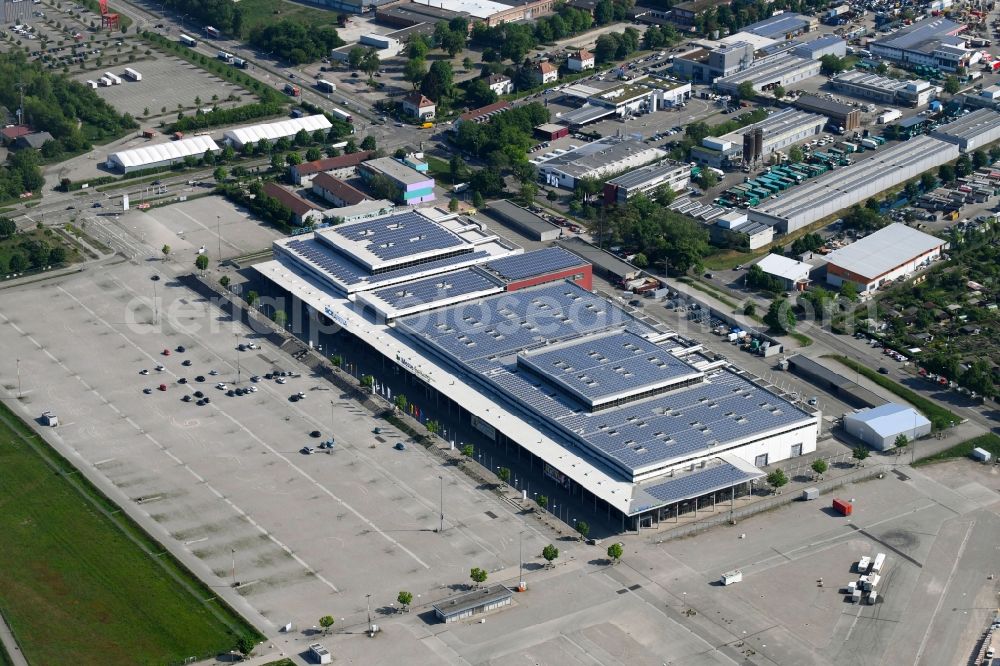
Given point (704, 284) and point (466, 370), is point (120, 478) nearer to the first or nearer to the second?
point (466, 370)

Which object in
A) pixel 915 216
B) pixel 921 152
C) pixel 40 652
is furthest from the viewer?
pixel 921 152

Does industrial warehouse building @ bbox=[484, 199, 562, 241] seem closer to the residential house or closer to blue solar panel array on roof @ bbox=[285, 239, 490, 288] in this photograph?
blue solar panel array on roof @ bbox=[285, 239, 490, 288]

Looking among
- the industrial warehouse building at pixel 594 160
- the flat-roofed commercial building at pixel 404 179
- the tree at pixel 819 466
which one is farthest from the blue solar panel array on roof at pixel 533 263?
the tree at pixel 819 466

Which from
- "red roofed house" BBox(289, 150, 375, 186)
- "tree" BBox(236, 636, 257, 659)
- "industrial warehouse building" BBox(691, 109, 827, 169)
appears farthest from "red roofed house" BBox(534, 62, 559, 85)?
"tree" BBox(236, 636, 257, 659)

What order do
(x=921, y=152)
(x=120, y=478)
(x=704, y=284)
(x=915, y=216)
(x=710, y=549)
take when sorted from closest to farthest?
Answer: 1. (x=710, y=549)
2. (x=120, y=478)
3. (x=704, y=284)
4. (x=915, y=216)
5. (x=921, y=152)

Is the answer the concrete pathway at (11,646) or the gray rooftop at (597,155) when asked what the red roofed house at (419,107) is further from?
the concrete pathway at (11,646)

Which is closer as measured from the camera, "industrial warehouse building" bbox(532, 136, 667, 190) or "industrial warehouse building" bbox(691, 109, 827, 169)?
"industrial warehouse building" bbox(532, 136, 667, 190)

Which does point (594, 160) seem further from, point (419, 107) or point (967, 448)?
point (967, 448)

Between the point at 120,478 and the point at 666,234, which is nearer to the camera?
the point at 120,478

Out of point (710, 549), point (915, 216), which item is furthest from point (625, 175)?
point (710, 549)
